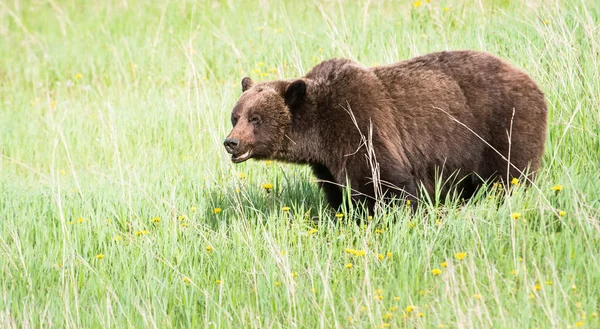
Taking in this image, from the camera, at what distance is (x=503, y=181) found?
19.9 ft

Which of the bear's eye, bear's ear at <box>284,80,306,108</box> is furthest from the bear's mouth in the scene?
bear's ear at <box>284,80,306,108</box>

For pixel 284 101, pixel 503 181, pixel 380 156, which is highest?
pixel 284 101

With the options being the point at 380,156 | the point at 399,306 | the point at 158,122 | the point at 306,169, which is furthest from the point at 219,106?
the point at 399,306

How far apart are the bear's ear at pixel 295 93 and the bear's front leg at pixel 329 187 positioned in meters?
0.52

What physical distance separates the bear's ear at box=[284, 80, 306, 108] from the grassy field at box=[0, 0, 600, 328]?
0.67 meters

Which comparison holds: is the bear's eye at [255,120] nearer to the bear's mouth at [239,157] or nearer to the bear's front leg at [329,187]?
the bear's mouth at [239,157]

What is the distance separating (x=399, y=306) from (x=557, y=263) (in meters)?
0.91

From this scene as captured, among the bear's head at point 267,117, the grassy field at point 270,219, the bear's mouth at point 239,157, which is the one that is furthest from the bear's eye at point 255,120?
the grassy field at point 270,219

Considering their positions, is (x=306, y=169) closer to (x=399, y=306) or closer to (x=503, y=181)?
(x=503, y=181)

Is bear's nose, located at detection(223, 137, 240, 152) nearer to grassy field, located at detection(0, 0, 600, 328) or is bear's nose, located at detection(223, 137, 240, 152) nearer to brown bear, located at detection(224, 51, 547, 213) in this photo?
brown bear, located at detection(224, 51, 547, 213)

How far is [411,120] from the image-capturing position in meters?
6.05

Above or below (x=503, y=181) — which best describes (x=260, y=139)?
above

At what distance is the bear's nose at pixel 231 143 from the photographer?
5859 mm

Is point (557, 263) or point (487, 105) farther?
point (487, 105)
